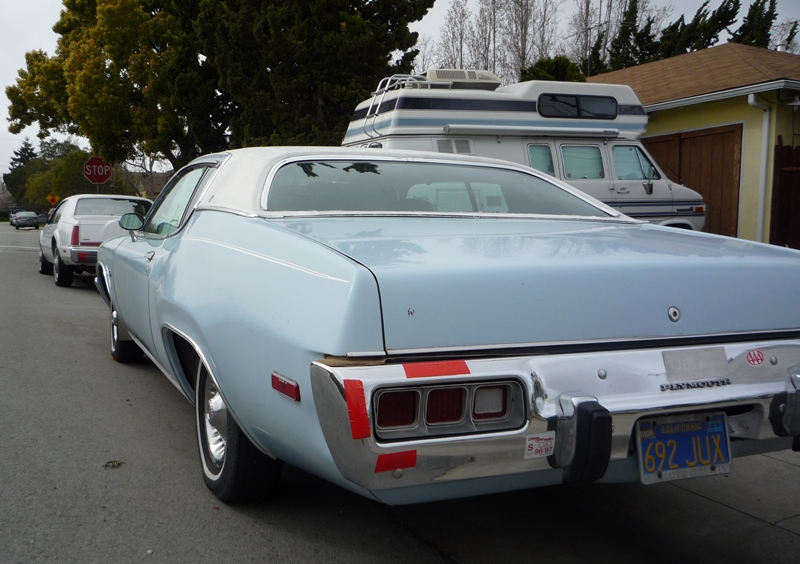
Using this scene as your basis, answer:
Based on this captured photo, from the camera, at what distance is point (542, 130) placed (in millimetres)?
10336

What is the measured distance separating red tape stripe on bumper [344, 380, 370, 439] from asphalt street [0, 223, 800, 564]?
0.96 m

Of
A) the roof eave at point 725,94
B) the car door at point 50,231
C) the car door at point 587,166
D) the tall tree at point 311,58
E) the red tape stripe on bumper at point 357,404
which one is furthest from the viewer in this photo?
the tall tree at point 311,58

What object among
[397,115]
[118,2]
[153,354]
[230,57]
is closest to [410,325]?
[153,354]

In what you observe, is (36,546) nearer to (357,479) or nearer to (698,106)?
(357,479)

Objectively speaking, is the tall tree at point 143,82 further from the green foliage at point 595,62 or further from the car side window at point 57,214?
the green foliage at point 595,62

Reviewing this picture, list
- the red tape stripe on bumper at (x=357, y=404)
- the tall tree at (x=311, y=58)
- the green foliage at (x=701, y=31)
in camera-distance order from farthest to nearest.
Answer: the green foliage at (x=701, y=31) < the tall tree at (x=311, y=58) < the red tape stripe on bumper at (x=357, y=404)

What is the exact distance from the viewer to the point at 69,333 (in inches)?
290

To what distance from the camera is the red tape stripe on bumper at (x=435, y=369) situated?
212cm

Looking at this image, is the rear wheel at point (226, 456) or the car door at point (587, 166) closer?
the rear wheel at point (226, 456)

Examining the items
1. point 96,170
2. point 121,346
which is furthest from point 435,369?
point 96,170

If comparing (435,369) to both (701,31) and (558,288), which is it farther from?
(701,31)

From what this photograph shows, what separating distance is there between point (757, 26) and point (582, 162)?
20516mm

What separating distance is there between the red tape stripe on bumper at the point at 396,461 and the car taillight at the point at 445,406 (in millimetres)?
108

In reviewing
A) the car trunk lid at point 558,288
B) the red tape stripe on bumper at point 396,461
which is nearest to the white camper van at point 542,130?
the car trunk lid at point 558,288
